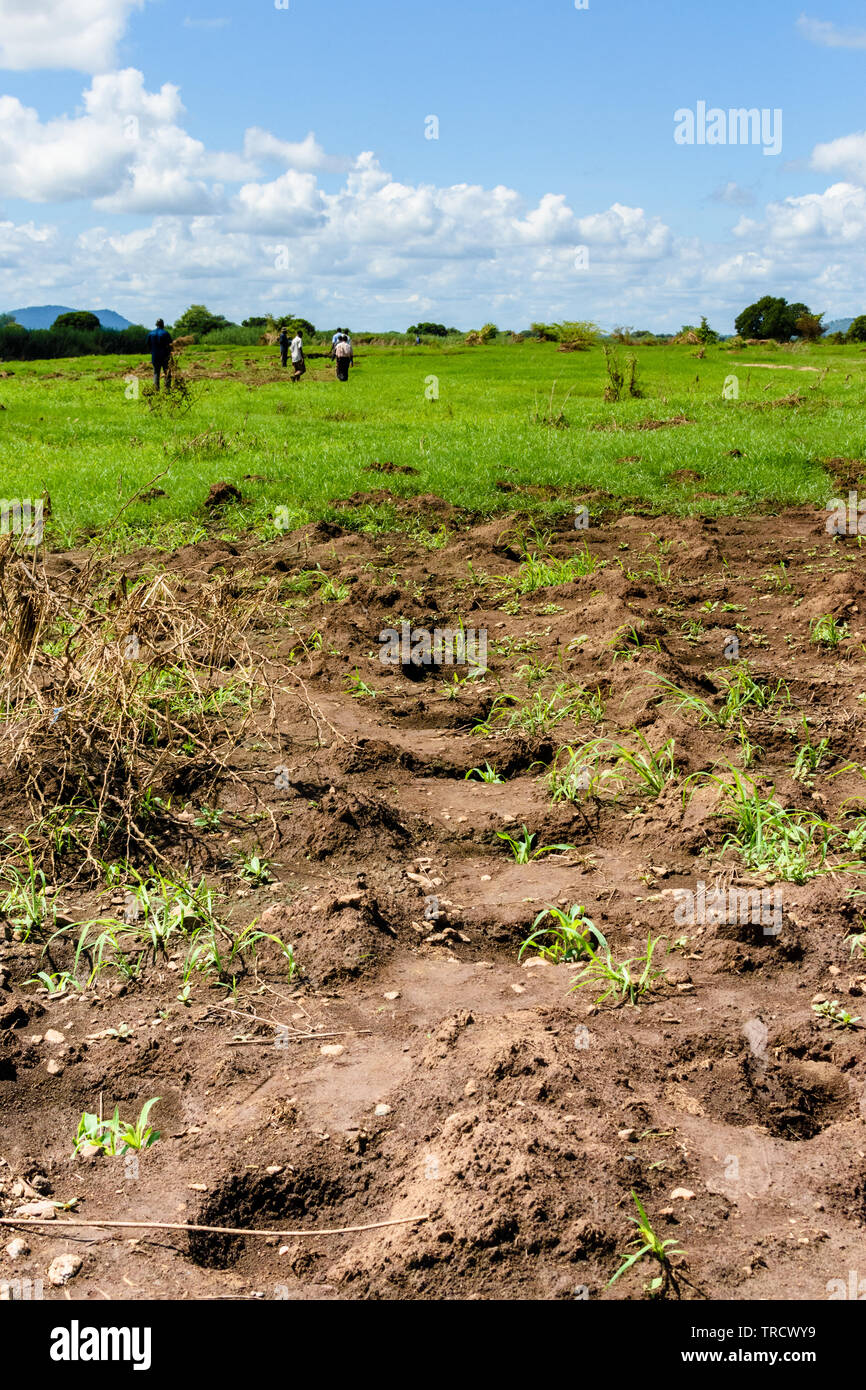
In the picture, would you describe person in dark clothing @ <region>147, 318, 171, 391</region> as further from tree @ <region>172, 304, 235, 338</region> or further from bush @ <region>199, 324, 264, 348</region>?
tree @ <region>172, 304, 235, 338</region>

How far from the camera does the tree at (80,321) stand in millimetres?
52794

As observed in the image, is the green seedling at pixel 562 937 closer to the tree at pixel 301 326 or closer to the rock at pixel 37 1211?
the rock at pixel 37 1211

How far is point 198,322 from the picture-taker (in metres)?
56.4

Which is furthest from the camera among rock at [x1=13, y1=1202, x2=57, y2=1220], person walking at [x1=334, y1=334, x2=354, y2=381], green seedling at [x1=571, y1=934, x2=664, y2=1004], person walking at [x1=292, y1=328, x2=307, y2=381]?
person walking at [x1=292, y1=328, x2=307, y2=381]

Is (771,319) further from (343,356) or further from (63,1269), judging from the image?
(63,1269)

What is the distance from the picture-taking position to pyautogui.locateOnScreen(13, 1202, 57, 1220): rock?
254 centimetres

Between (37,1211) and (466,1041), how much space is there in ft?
4.00

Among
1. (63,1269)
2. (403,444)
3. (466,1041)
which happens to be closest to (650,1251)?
(466,1041)

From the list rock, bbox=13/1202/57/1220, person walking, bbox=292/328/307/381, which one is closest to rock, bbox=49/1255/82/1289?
rock, bbox=13/1202/57/1220

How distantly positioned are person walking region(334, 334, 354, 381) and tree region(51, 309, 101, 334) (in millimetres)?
31031

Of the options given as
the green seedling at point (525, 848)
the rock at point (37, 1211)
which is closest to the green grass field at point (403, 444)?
the green seedling at point (525, 848)
